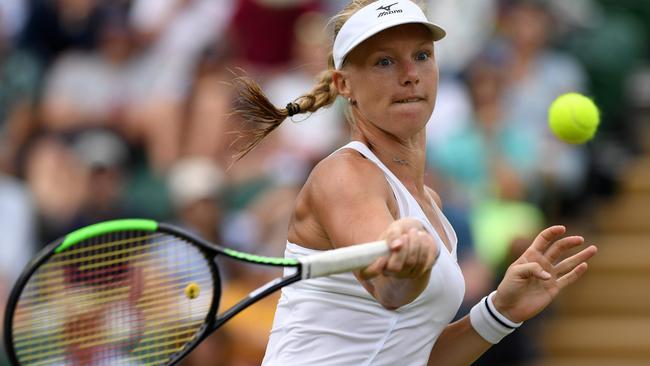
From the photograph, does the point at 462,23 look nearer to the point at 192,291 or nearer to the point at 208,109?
the point at 208,109

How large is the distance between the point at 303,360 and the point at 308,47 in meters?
4.71

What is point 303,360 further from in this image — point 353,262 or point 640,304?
point 640,304

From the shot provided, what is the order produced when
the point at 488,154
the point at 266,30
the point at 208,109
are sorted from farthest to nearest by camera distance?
the point at 266,30 < the point at 208,109 < the point at 488,154

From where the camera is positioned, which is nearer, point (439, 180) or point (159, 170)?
point (439, 180)

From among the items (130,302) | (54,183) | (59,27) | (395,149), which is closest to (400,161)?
(395,149)

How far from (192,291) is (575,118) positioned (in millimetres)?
1608

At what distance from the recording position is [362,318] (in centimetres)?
Result: 365

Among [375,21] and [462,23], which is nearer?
[375,21]

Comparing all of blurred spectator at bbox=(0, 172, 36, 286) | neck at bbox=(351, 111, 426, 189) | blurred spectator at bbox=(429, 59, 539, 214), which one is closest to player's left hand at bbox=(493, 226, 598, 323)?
neck at bbox=(351, 111, 426, 189)

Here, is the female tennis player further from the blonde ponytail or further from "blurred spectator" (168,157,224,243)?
"blurred spectator" (168,157,224,243)

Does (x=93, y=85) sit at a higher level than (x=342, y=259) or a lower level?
higher

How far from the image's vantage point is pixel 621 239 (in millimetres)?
8625

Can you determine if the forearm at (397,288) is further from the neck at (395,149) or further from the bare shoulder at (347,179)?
the neck at (395,149)

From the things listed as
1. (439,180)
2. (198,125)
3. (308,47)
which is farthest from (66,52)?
(439,180)
